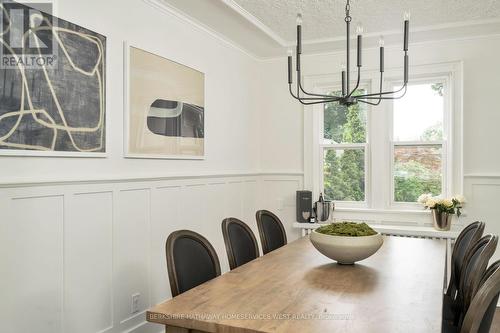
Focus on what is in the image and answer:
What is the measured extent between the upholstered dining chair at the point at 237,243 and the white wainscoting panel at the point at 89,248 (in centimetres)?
71

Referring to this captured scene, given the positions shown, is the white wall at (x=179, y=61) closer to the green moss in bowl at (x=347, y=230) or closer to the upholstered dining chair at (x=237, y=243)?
the upholstered dining chair at (x=237, y=243)

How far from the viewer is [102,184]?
2531mm

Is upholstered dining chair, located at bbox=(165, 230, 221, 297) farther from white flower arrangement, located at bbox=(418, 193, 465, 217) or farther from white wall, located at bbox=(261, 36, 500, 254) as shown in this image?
white wall, located at bbox=(261, 36, 500, 254)

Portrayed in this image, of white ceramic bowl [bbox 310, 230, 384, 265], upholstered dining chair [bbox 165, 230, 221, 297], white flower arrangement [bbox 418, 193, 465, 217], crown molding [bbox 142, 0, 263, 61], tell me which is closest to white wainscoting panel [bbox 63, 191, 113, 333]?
upholstered dining chair [bbox 165, 230, 221, 297]

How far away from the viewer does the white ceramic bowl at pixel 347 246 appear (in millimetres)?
2096

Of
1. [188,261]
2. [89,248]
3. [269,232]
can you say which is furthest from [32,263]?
[269,232]

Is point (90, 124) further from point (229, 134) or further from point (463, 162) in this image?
point (463, 162)

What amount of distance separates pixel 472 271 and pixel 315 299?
77cm

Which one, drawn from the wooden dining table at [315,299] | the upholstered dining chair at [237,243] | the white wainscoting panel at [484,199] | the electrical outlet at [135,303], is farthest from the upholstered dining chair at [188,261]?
the white wainscoting panel at [484,199]

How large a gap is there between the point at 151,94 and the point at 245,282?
66.2 inches

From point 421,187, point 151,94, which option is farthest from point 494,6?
point 151,94

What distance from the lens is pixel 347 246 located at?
2100 mm

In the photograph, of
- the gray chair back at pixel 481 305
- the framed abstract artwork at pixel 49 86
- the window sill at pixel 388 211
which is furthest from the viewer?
the window sill at pixel 388 211
